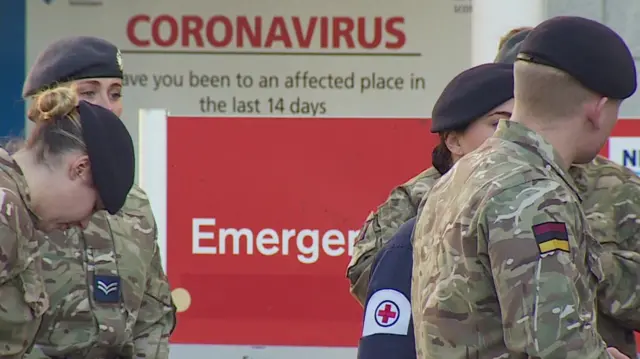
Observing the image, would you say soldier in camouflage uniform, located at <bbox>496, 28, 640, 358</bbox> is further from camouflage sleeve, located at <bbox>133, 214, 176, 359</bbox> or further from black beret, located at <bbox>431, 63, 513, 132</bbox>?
camouflage sleeve, located at <bbox>133, 214, 176, 359</bbox>

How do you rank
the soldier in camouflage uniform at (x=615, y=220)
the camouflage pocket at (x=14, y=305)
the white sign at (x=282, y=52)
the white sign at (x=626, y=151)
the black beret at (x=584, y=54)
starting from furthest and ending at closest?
the white sign at (x=282, y=52)
the white sign at (x=626, y=151)
the soldier in camouflage uniform at (x=615, y=220)
the camouflage pocket at (x=14, y=305)
the black beret at (x=584, y=54)

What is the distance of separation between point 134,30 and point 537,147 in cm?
384

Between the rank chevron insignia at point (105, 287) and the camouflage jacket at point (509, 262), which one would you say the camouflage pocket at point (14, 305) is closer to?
the rank chevron insignia at point (105, 287)

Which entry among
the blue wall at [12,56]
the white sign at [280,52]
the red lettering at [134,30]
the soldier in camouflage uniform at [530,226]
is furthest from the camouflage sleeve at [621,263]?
the blue wall at [12,56]

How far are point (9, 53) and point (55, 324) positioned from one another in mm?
2999

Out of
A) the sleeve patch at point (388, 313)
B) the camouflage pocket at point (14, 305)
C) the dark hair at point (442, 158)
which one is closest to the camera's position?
the sleeve patch at point (388, 313)

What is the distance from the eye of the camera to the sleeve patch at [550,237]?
6.64 ft

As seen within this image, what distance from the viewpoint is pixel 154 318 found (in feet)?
11.0

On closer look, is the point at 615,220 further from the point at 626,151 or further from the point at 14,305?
the point at 14,305

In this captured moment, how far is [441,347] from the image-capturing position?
2205mm

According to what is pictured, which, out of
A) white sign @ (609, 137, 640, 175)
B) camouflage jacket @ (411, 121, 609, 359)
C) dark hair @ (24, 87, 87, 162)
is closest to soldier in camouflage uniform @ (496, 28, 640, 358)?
camouflage jacket @ (411, 121, 609, 359)

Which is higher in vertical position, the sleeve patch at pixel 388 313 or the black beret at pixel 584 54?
the black beret at pixel 584 54

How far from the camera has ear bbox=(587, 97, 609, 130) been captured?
7.15 ft

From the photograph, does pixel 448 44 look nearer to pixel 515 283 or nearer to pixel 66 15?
pixel 66 15
